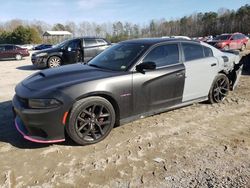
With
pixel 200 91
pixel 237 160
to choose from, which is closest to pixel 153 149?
pixel 237 160

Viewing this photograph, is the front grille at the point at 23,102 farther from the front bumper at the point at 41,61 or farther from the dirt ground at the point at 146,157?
the front bumper at the point at 41,61

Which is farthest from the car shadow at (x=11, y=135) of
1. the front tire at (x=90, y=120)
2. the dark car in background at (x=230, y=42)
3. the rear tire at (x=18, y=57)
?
the rear tire at (x=18, y=57)

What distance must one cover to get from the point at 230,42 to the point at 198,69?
16087 mm

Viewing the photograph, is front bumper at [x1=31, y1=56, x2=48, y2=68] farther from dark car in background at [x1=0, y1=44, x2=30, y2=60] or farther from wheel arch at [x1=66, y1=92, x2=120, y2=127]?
wheel arch at [x1=66, y1=92, x2=120, y2=127]

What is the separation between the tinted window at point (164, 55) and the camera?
4.88m

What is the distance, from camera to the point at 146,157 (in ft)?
12.4

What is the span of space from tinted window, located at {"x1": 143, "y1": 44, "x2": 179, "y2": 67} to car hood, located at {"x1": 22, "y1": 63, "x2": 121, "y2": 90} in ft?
2.59

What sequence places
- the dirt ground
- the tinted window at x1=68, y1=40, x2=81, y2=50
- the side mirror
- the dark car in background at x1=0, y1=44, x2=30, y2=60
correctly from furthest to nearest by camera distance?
the dark car in background at x1=0, y1=44, x2=30, y2=60, the tinted window at x1=68, y1=40, x2=81, y2=50, the side mirror, the dirt ground

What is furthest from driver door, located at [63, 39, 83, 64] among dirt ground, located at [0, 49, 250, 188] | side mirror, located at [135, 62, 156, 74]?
side mirror, located at [135, 62, 156, 74]

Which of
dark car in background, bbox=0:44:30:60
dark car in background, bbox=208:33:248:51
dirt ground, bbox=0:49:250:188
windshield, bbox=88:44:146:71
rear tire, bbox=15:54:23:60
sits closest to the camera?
dirt ground, bbox=0:49:250:188

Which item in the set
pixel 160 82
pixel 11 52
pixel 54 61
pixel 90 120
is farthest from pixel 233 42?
pixel 90 120

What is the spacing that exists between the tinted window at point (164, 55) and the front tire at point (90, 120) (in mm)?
1176

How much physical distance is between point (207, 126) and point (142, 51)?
1.76 meters

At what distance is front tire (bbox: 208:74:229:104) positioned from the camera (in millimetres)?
5938
